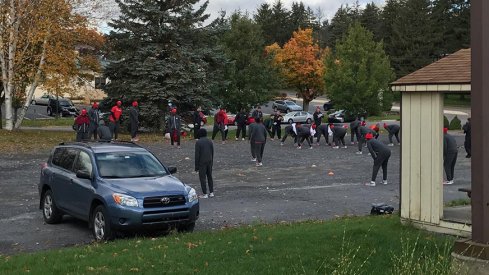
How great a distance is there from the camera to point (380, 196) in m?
14.8

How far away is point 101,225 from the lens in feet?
32.6

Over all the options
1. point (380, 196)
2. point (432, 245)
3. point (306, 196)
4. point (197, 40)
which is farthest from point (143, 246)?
point (197, 40)

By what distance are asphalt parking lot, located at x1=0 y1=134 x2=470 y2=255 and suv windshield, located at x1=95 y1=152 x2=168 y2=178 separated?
1.23 meters

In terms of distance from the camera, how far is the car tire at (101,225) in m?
9.70

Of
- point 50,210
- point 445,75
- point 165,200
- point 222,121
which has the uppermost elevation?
point 445,75

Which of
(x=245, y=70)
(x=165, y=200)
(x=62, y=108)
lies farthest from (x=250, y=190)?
(x=62, y=108)

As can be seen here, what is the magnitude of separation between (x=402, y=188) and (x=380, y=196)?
469 cm

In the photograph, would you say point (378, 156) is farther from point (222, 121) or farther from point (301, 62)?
point (301, 62)

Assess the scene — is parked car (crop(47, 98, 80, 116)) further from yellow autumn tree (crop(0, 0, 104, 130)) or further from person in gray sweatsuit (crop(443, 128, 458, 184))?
person in gray sweatsuit (crop(443, 128, 458, 184))

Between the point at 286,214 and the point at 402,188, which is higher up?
the point at 402,188

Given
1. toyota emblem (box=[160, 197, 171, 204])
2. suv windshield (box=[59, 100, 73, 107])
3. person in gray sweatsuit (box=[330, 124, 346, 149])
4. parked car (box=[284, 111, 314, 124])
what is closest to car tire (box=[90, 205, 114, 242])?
toyota emblem (box=[160, 197, 171, 204])

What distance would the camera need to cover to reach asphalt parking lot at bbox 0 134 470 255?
11.1 m

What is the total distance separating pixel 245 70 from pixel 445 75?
36913mm

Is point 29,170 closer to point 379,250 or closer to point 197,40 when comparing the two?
point 379,250
